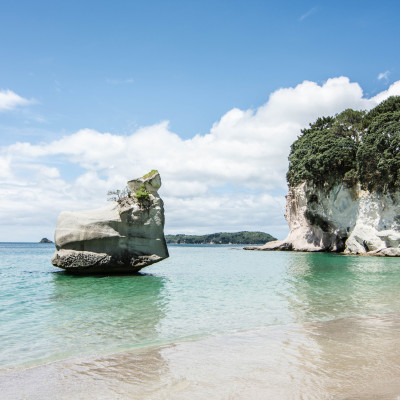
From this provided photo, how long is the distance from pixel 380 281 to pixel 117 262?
14.2 m

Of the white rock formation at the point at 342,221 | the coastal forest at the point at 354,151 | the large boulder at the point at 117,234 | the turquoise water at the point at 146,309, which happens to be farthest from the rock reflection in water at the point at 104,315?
the white rock formation at the point at 342,221

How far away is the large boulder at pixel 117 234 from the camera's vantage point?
20672mm

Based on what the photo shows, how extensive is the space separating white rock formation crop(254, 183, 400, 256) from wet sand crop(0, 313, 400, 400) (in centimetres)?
3974

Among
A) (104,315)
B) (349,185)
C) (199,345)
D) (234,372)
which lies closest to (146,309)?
(104,315)

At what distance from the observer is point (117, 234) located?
20953 millimetres

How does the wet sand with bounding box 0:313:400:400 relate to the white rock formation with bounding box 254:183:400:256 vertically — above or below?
below

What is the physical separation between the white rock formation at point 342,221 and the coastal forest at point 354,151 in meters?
1.58

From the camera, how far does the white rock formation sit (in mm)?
43812

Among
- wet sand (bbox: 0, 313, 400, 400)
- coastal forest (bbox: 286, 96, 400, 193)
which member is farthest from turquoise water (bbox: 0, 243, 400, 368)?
coastal forest (bbox: 286, 96, 400, 193)

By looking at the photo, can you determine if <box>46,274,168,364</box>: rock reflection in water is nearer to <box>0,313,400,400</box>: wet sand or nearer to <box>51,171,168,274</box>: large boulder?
<box>0,313,400,400</box>: wet sand

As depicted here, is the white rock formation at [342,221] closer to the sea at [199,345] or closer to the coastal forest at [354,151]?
the coastal forest at [354,151]

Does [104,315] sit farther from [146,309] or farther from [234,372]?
[234,372]

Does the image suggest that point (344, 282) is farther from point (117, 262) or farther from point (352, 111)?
point (352, 111)

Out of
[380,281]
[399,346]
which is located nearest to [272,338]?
[399,346]
